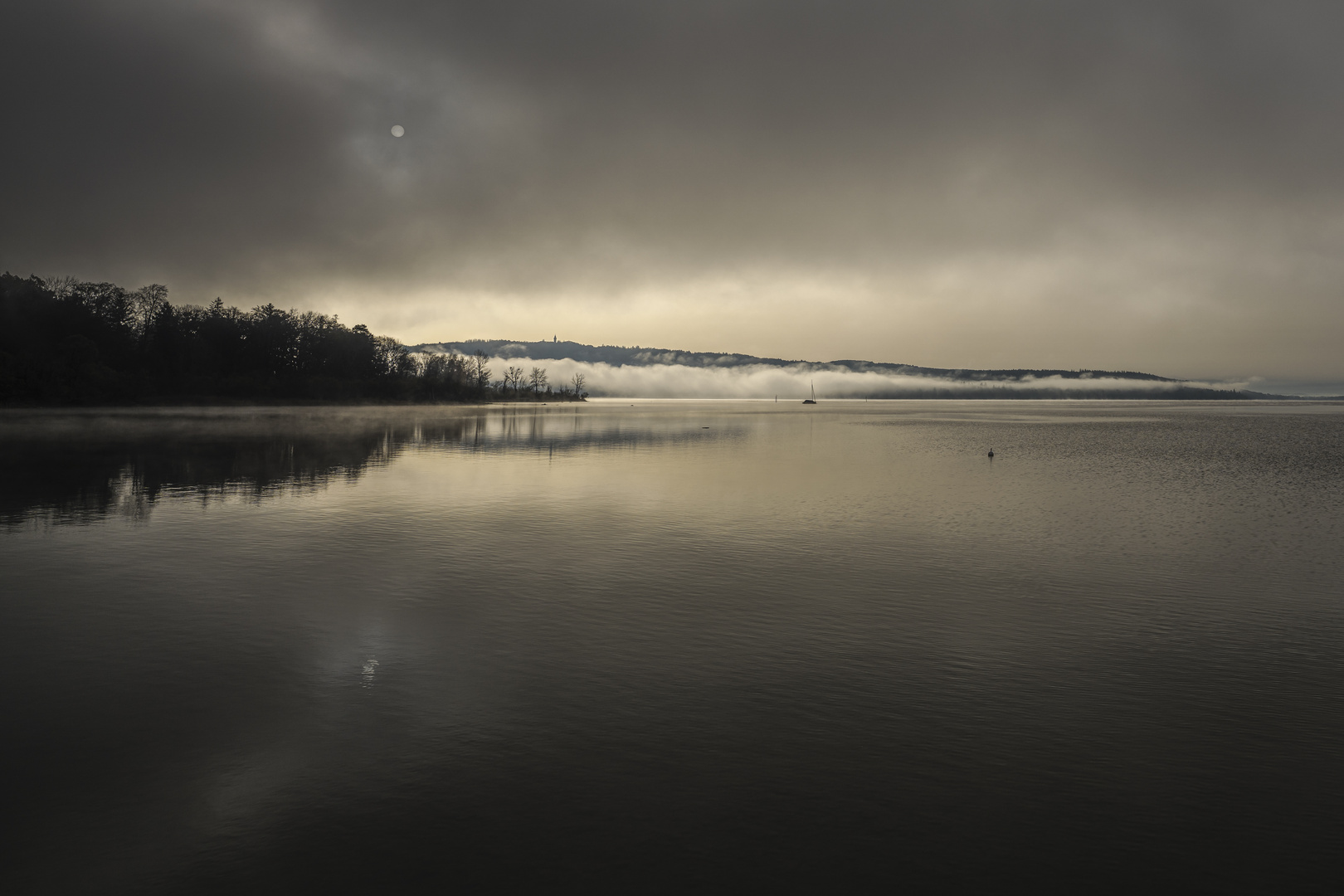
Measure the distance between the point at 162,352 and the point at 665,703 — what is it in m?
157

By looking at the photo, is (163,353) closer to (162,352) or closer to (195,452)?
(162,352)

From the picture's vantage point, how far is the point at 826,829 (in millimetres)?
7957

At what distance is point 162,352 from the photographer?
453ft

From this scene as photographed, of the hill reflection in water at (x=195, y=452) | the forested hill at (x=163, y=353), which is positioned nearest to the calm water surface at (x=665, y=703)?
the hill reflection in water at (x=195, y=452)

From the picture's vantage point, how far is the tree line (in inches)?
4574

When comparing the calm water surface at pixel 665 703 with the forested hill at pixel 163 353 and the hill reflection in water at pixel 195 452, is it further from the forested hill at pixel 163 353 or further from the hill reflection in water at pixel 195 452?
the forested hill at pixel 163 353

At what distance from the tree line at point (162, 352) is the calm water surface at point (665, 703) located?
4480 inches

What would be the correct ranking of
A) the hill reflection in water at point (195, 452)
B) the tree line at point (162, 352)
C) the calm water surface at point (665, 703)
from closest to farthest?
the calm water surface at point (665, 703), the hill reflection in water at point (195, 452), the tree line at point (162, 352)

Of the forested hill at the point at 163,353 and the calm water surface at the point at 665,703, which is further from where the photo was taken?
the forested hill at the point at 163,353

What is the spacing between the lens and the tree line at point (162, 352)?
11619 centimetres

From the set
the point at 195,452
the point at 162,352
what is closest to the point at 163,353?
the point at 162,352

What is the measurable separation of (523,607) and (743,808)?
28.3ft

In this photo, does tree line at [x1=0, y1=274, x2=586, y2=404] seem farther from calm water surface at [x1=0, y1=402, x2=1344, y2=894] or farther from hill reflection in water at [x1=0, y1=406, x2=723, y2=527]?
calm water surface at [x1=0, y1=402, x2=1344, y2=894]

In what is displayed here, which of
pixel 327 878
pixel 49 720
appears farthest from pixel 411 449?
pixel 327 878
